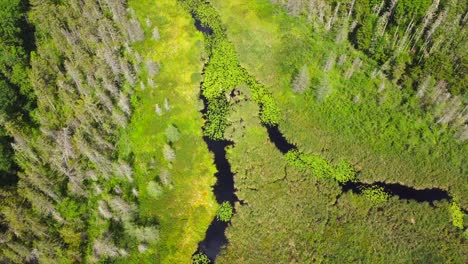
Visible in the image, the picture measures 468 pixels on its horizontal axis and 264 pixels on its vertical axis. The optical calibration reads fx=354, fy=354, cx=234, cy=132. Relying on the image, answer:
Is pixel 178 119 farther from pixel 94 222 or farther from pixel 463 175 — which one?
pixel 463 175

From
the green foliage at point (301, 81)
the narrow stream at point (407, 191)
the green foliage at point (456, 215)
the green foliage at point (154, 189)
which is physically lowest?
the green foliage at point (456, 215)

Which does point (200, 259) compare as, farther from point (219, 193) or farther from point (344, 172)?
point (344, 172)

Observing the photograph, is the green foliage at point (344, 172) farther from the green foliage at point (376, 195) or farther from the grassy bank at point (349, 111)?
the green foliage at point (376, 195)

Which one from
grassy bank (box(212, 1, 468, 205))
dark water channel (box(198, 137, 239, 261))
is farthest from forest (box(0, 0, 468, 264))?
grassy bank (box(212, 1, 468, 205))

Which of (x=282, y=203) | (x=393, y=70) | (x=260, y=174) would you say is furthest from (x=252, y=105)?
(x=393, y=70)

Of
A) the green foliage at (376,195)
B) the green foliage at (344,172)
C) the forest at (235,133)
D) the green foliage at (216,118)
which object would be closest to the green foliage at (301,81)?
the forest at (235,133)
